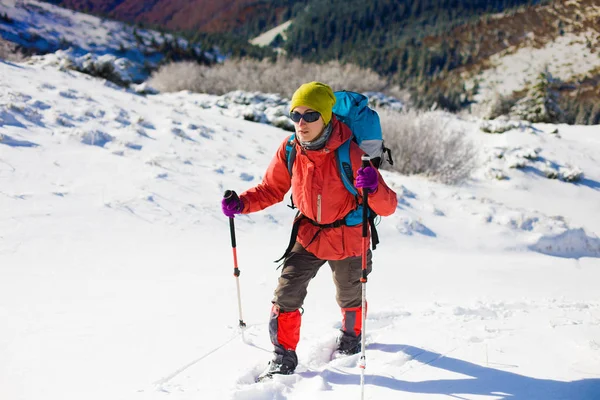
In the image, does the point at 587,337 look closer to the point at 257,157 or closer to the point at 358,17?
the point at 257,157

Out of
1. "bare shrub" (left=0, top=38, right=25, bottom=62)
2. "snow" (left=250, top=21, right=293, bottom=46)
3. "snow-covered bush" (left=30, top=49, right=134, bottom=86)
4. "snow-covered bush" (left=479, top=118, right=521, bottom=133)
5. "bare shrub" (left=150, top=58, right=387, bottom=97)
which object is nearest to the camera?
"snow-covered bush" (left=479, top=118, right=521, bottom=133)

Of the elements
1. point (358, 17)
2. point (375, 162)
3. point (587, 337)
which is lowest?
point (587, 337)

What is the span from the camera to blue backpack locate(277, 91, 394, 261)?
8.17 ft

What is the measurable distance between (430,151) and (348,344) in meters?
8.42

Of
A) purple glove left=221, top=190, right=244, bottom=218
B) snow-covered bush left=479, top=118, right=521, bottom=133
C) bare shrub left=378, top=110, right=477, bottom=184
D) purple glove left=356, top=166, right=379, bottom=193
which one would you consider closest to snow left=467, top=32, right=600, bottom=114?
snow-covered bush left=479, top=118, right=521, bottom=133

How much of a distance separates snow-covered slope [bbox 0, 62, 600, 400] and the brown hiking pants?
42 cm

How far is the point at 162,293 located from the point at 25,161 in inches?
145

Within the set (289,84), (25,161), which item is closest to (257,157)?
(25,161)

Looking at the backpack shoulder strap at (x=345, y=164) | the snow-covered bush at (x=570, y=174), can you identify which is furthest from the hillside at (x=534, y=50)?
the backpack shoulder strap at (x=345, y=164)

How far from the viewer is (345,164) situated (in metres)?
2.47

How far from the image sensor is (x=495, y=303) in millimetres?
3889

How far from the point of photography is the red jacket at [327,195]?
2461 millimetres

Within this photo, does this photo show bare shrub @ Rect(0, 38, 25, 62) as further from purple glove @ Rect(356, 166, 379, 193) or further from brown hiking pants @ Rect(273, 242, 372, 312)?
purple glove @ Rect(356, 166, 379, 193)

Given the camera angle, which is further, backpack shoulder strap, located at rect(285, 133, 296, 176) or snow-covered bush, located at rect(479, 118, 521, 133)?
snow-covered bush, located at rect(479, 118, 521, 133)
